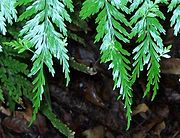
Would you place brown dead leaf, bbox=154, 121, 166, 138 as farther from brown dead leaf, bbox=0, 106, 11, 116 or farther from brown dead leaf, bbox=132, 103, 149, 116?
brown dead leaf, bbox=0, 106, 11, 116

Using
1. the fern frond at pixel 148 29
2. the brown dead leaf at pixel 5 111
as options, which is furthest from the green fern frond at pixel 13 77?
the fern frond at pixel 148 29

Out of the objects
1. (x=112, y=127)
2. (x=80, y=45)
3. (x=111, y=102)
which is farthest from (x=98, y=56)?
(x=112, y=127)

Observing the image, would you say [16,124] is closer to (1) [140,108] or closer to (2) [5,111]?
(2) [5,111]

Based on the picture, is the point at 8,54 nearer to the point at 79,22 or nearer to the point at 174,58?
the point at 79,22

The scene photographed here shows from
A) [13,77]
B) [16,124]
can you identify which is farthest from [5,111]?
[13,77]

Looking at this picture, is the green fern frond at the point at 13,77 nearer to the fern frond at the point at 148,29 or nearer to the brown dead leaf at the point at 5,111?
the brown dead leaf at the point at 5,111

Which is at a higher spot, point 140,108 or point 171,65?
point 171,65

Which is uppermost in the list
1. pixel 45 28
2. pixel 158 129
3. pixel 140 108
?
pixel 45 28

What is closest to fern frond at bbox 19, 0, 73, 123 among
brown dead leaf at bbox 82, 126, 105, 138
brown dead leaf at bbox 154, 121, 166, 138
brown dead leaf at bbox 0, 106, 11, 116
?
brown dead leaf at bbox 0, 106, 11, 116

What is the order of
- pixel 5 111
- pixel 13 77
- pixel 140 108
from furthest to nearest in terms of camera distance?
pixel 140 108
pixel 5 111
pixel 13 77
